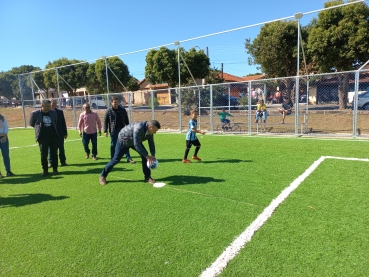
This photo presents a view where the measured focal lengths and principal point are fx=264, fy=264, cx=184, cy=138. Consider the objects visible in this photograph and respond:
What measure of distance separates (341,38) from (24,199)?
19.7 m

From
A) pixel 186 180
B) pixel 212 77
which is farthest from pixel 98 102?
pixel 212 77

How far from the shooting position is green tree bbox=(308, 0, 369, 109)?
16906mm

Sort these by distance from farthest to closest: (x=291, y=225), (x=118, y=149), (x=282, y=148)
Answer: (x=282, y=148)
(x=118, y=149)
(x=291, y=225)

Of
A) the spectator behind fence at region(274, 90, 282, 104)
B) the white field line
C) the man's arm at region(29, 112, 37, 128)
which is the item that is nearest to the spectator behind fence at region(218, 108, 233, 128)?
the spectator behind fence at region(274, 90, 282, 104)

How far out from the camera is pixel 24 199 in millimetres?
5062

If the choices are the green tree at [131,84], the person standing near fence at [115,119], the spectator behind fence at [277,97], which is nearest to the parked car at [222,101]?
the spectator behind fence at [277,97]

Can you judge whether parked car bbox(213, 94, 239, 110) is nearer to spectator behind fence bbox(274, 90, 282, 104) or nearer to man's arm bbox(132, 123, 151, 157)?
spectator behind fence bbox(274, 90, 282, 104)

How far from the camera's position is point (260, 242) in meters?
3.19

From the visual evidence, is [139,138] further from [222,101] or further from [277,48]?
[277,48]

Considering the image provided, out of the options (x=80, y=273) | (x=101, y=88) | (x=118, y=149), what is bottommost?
(x=80, y=273)

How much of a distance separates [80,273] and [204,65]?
3247 centimetres

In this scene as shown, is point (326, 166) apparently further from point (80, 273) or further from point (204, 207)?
point (80, 273)

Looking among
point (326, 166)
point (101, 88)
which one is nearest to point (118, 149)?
point (326, 166)

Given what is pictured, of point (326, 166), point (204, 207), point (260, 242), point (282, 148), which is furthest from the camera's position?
point (282, 148)
